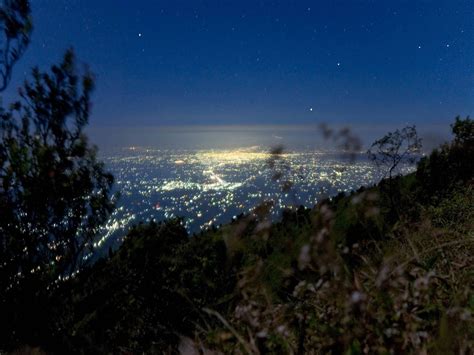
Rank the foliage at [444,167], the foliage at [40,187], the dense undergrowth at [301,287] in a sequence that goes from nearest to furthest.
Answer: the dense undergrowth at [301,287] → the foliage at [40,187] → the foliage at [444,167]

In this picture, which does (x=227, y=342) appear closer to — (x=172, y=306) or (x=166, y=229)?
(x=172, y=306)

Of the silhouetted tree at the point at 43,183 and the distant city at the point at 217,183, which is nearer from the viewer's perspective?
the distant city at the point at 217,183

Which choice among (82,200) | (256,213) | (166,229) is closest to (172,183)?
(166,229)

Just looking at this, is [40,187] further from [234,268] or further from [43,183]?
[234,268]

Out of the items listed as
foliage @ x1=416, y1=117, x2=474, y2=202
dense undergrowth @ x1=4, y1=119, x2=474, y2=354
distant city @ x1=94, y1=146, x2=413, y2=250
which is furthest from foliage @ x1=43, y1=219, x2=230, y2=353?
foliage @ x1=416, y1=117, x2=474, y2=202

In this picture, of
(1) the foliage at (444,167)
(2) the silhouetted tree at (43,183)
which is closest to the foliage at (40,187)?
(2) the silhouetted tree at (43,183)

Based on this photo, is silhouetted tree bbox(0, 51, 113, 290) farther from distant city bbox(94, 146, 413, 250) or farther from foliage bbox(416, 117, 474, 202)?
foliage bbox(416, 117, 474, 202)

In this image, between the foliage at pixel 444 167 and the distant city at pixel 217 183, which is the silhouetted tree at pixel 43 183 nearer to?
the distant city at pixel 217 183

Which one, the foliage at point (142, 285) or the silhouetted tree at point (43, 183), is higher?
the silhouetted tree at point (43, 183)
